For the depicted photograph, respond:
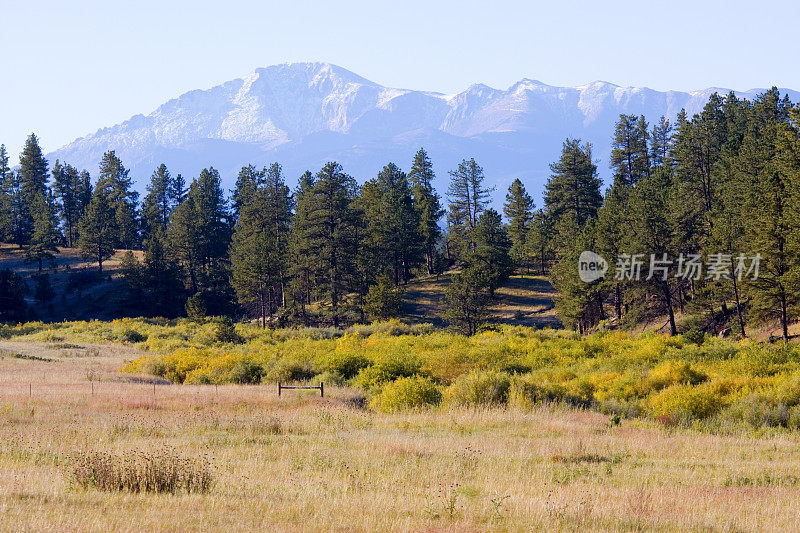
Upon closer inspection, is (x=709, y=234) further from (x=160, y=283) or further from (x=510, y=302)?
(x=160, y=283)

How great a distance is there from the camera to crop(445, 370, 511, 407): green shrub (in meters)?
20.8

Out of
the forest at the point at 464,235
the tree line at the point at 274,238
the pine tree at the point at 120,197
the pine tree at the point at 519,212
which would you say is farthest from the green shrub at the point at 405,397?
the pine tree at the point at 120,197

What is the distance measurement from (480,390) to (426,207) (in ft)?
215

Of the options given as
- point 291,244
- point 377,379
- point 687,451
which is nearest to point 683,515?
point 687,451

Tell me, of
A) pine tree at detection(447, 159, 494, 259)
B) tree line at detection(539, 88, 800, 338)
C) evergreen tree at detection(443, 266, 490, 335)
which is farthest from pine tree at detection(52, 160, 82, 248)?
tree line at detection(539, 88, 800, 338)

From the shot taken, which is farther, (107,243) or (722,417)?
(107,243)

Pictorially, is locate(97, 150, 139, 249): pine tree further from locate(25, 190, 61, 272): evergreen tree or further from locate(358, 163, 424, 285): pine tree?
locate(358, 163, 424, 285): pine tree

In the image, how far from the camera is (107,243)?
299 feet

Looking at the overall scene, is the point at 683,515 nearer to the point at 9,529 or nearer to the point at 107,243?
the point at 9,529

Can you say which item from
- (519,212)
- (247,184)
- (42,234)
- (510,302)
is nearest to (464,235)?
(519,212)

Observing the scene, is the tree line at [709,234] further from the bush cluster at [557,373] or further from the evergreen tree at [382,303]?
the evergreen tree at [382,303]

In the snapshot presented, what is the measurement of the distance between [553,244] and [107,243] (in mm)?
56388

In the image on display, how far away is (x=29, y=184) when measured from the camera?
103m

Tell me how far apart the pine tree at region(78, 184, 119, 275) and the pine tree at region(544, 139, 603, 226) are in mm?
55868
